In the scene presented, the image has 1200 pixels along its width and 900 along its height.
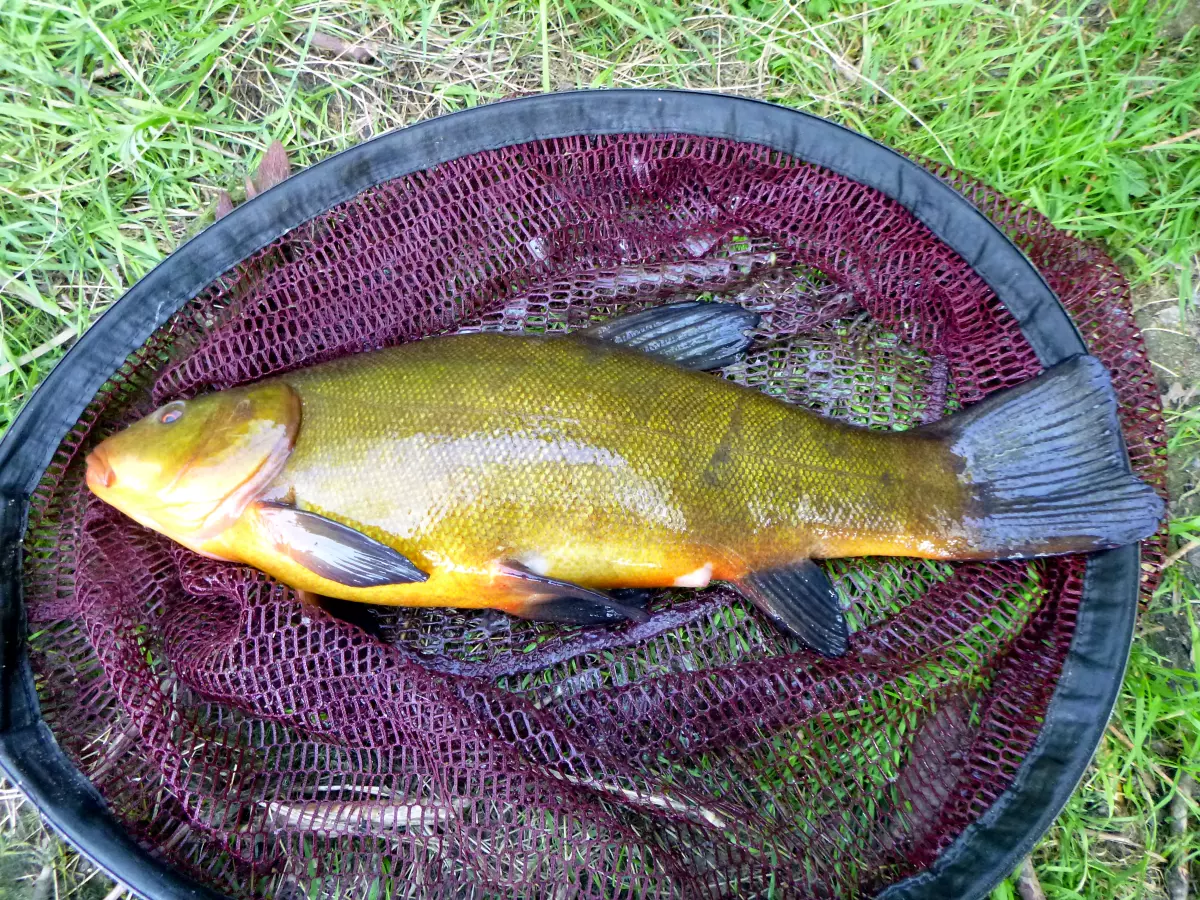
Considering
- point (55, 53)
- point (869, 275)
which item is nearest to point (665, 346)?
point (869, 275)

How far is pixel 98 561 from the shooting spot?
2039mm

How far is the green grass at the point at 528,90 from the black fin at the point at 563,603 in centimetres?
158

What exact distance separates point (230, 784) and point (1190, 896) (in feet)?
8.88

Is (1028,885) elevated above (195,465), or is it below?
below

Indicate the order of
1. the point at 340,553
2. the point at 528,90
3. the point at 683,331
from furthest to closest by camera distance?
the point at 528,90 < the point at 683,331 < the point at 340,553

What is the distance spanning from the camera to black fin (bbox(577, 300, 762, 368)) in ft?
7.04

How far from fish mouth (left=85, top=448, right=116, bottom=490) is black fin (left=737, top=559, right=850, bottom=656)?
1669 mm

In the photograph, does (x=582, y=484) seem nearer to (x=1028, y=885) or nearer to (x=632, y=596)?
(x=632, y=596)

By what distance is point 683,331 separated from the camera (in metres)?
2.16

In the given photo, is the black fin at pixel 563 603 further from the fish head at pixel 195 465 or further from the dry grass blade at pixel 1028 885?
the dry grass blade at pixel 1028 885

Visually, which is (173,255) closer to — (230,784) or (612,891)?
(230,784)

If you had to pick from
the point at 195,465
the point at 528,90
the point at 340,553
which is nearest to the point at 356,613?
the point at 340,553

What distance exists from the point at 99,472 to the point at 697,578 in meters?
1.58

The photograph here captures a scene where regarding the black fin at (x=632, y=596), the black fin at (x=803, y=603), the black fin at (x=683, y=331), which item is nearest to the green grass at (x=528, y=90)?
the black fin at (x=683, y=331)
